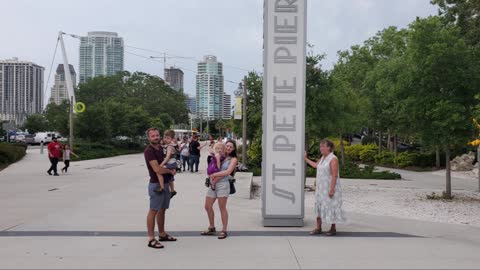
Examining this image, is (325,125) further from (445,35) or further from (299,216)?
(299,216)

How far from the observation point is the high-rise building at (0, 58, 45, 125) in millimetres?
111500

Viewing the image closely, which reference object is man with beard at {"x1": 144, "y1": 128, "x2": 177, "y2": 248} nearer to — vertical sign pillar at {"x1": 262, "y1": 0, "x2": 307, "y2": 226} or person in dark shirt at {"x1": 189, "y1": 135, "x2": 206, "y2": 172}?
vertical sign pillar at {"x1": 262, "y1": 0, "x2": 307, "y2": 226}

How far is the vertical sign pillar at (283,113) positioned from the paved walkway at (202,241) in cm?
49

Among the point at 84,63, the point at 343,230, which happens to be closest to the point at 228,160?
the point at 343,230

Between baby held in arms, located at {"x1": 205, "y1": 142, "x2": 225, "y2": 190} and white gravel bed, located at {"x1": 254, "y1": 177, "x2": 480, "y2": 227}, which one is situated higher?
baby held in arms, located at {"x1": 205, "y1": 142, "x2": 225, "y2": 190}

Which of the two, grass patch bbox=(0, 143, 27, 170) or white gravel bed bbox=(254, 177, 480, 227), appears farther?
grass patch bbox=(0, 143, 27, 170)

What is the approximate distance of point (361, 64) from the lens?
33.8 meters

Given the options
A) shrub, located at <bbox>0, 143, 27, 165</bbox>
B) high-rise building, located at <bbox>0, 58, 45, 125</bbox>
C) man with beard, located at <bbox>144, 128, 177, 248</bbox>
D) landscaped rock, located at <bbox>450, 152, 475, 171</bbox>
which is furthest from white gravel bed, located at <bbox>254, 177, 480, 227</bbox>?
high-rise building, located at <bbox>0, 58, 45, 125</bbox>

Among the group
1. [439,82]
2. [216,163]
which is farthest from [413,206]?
[216,163]

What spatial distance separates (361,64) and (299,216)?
26572mm

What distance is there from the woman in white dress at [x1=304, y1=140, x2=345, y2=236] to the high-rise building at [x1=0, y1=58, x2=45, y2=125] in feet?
356

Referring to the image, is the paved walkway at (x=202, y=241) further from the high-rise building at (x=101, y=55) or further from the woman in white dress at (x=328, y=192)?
the high-rise building at (x=101, y=55)

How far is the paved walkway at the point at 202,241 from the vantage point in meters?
6.45

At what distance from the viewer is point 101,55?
260 ft
